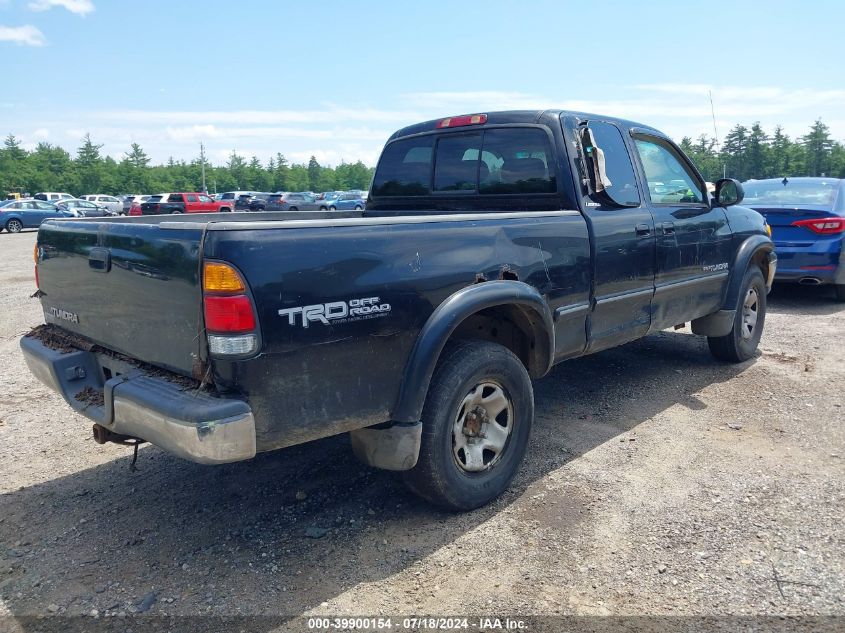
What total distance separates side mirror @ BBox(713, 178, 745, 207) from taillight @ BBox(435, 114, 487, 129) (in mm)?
2155

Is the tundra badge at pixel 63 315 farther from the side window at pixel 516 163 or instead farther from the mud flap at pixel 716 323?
the mud flap at pixel 716 323

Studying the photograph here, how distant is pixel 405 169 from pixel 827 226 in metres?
6.23

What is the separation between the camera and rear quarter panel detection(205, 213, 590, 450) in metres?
2.61

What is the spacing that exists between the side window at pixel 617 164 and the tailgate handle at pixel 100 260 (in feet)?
9.61

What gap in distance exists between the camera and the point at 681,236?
16.3 feet

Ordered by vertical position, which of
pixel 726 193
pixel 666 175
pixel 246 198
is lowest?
pixel 726 193

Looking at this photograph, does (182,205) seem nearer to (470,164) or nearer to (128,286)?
(470,164)

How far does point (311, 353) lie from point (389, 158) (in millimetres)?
2844

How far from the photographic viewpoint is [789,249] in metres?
8.74

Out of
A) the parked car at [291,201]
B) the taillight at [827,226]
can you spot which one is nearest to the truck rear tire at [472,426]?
the taillight at [827,226]

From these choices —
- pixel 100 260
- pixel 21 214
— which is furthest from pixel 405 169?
pixel 21 214

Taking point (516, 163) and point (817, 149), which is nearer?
point (516, 163)

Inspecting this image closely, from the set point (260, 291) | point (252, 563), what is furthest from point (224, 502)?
point (260, 291)

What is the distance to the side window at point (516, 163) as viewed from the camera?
425 centimetres
